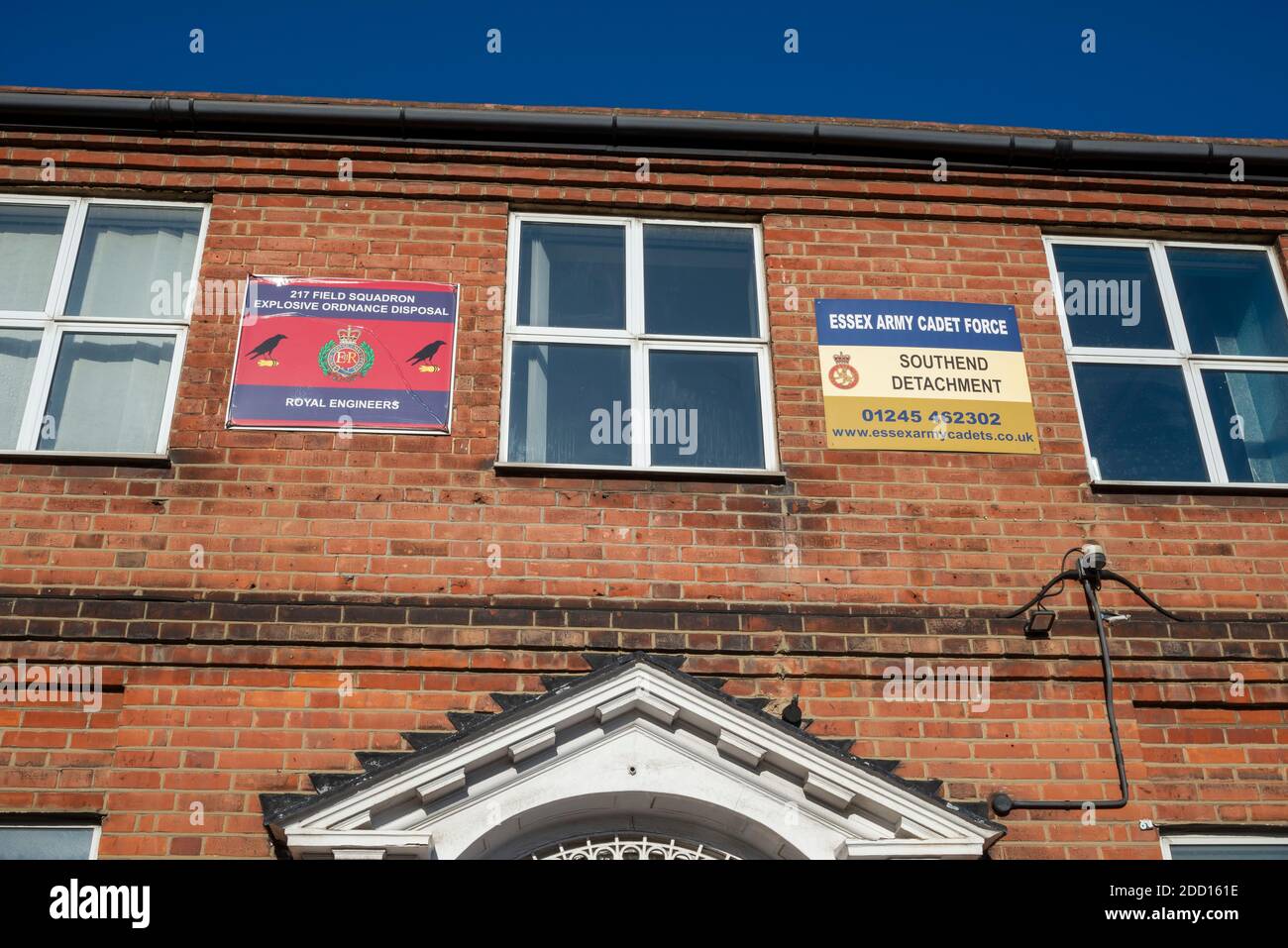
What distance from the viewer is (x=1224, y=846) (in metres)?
6.16

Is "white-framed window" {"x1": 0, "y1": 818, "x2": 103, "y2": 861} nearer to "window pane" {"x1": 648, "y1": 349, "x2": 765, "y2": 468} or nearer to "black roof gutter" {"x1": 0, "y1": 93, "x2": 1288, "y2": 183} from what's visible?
"window pane" {"x1": 648, "y1": 349, "x2": 765, "y2": 468}

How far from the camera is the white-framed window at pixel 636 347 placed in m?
7.09

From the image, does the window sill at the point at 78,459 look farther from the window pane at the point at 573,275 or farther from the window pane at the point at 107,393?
the window pane at the point at 573,275

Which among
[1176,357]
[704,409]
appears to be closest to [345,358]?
[704,409]

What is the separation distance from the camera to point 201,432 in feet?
22.2

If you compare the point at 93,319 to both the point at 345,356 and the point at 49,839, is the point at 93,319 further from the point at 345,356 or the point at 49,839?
the point at 49,839

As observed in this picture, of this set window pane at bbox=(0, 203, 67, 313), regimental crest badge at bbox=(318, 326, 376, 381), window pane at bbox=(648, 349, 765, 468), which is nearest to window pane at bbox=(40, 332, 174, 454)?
window pane at bbox=(0, 203, 67, 313)

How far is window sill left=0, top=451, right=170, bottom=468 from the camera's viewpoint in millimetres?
6613

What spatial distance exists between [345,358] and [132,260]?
5.20 ft

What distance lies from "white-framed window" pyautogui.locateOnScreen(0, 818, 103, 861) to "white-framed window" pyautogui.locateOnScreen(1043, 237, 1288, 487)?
18.1 feet

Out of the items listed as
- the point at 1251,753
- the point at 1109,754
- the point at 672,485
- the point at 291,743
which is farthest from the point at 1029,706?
the point at 291,743

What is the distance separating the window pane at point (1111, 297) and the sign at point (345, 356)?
3805 millimetres

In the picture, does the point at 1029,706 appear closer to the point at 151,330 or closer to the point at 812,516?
the point at 812,516
